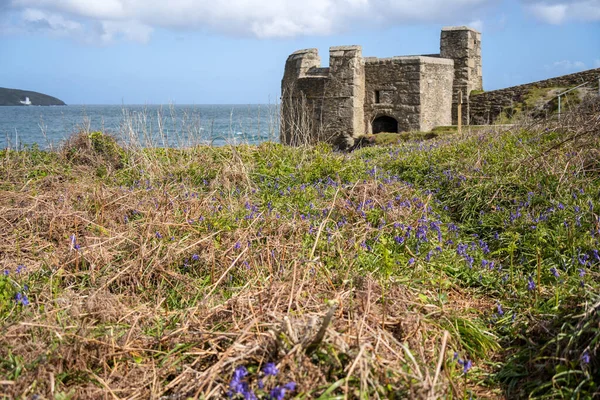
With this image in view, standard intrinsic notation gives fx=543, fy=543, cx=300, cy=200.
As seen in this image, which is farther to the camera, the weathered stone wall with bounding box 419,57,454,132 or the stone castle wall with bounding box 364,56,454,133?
the weathered stone wall with bounding box 419,57,454,132

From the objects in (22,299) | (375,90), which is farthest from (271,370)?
(375,90)

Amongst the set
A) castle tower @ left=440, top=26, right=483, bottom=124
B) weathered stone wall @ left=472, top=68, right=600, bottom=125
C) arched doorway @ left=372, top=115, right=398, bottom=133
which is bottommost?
arched doorway @ left=372, top=115, right=398, bottom=133

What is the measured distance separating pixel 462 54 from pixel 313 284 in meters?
16.1

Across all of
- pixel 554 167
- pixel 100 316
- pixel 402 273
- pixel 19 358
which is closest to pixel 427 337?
pixel 402 273

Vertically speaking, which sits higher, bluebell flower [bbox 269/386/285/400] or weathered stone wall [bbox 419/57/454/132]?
weathered stone wall [bbox 419/57/454/132]

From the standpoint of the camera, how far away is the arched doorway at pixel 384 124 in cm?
1712

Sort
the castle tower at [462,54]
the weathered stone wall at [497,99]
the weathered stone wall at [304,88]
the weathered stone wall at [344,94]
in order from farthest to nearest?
the weathered stone wall at [497,99] < the castle tower at [462,54] < the weathered stone wall at [304,88] < the weathered stone wall at [344,94]

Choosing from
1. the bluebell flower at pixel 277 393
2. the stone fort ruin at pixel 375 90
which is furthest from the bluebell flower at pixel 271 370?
the stone fort ruin at pixel 375 90

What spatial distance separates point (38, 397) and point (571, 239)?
372 centimetres

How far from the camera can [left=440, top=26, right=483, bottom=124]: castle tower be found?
17391mm

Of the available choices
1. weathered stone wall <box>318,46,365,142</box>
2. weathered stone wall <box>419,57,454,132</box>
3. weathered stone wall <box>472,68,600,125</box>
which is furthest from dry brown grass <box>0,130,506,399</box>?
weathered stone wall <box>472,68,600,125</box>

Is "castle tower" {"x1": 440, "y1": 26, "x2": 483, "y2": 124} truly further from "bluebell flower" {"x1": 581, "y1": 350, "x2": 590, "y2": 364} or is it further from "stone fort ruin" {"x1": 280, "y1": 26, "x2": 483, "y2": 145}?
"bluebell flower" {"x1": 581, "y1": 350, "x2": 590, "y2": 364}

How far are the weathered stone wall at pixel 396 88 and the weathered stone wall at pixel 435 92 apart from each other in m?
0.21

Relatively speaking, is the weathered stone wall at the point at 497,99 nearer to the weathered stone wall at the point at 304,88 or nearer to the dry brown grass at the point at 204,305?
the weathered stone wall at the point at 304,88
